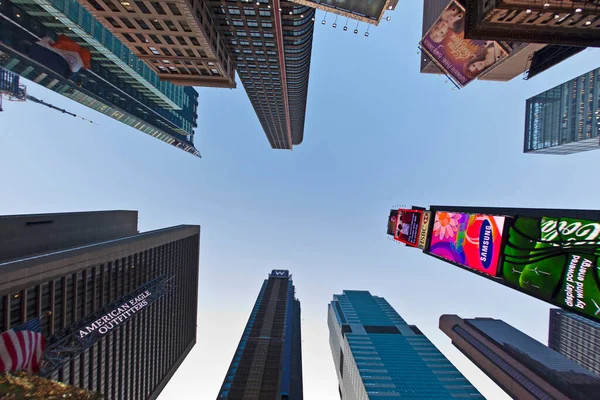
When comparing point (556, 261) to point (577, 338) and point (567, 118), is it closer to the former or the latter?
point (567, 118)

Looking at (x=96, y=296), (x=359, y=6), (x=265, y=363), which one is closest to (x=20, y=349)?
(x=96, y=296)

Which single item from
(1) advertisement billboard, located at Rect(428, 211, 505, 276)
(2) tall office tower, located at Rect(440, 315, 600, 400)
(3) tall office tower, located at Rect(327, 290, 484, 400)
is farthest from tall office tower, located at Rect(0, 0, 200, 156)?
(2) tall office tower, located at Rect(440, 315, 600, 400)

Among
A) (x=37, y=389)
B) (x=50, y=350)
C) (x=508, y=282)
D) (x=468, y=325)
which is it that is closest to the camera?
(x=37, y=389)

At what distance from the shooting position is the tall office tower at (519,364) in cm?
10638

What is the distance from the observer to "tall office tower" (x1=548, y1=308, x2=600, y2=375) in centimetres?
15950

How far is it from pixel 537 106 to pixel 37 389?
191 metres

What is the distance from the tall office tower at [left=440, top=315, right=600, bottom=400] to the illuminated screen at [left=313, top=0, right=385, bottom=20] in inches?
5432

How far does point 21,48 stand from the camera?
65312 millimetres

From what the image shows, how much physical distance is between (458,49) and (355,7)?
1840cm

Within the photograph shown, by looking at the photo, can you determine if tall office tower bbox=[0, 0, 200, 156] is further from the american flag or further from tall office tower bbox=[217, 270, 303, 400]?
tall office tower bbox=[217, 270, 303, 400]

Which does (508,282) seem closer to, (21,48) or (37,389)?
(37,389)

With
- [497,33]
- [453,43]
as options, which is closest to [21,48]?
[453,43]

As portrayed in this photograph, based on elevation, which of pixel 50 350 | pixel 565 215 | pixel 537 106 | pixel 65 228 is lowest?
pixel 50 350

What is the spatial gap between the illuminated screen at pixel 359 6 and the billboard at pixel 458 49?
382 inches
